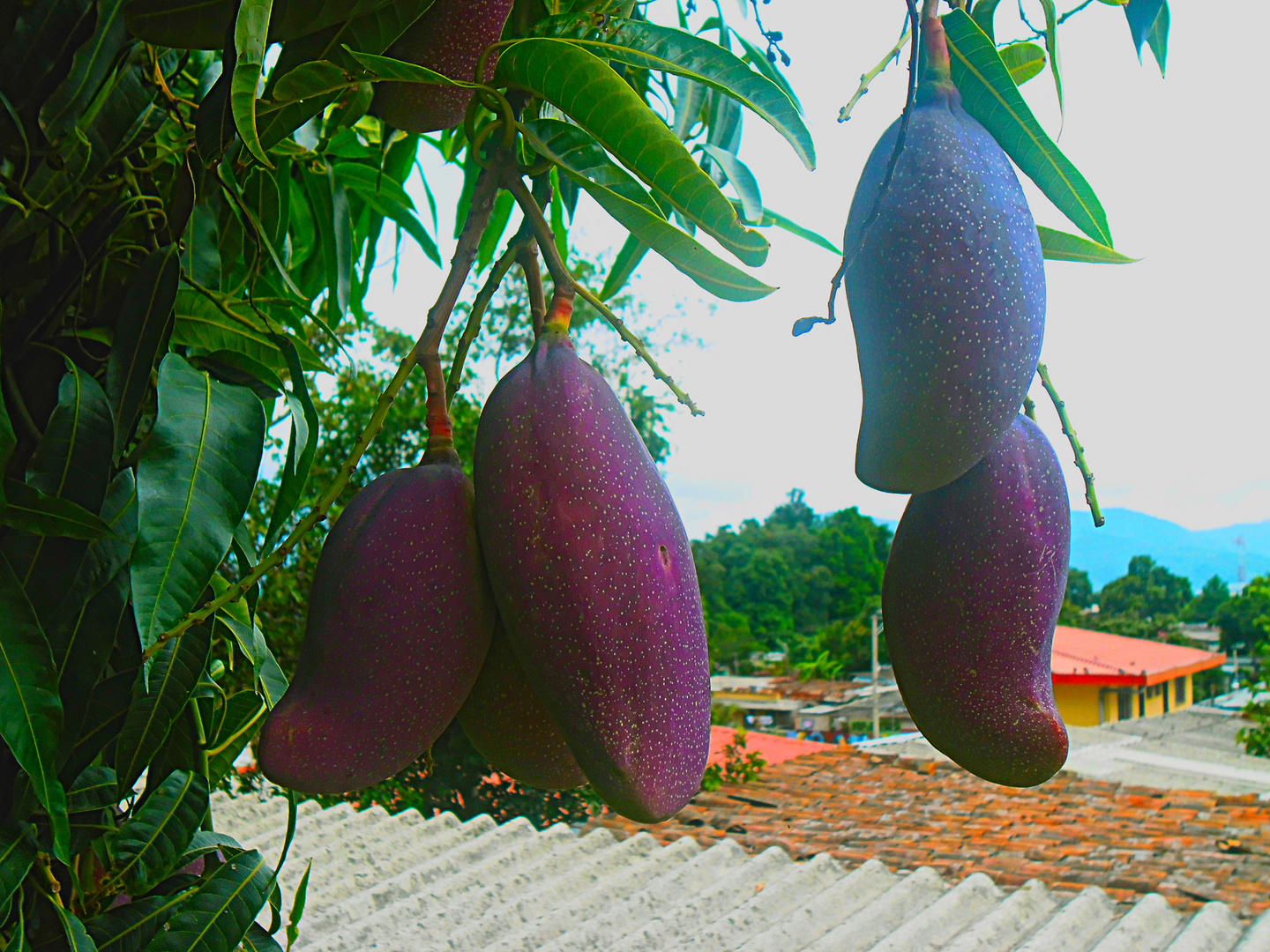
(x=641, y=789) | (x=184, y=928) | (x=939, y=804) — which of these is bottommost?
(x=939, y=804)

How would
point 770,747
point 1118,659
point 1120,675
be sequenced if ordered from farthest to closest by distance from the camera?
A: 1. point 1118,659
2. point 1120,675
3. point 770,747

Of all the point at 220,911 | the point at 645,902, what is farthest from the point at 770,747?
the point at 220,911

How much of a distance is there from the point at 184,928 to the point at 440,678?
341mm

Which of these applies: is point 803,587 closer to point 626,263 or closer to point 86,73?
point 626,263

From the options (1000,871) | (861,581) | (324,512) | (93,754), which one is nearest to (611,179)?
(324,512)

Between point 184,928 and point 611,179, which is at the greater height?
point 611,179

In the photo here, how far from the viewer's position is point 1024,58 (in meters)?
0.39

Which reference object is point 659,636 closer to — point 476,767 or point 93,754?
point 93,754

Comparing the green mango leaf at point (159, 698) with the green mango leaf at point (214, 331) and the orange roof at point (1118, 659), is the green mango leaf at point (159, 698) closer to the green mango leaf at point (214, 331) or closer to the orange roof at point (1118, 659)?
the green mango leaf at point (214, 331)

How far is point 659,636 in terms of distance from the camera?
297 mm

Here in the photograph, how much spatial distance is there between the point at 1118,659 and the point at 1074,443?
16860 millimetres

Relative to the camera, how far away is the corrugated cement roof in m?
3.71

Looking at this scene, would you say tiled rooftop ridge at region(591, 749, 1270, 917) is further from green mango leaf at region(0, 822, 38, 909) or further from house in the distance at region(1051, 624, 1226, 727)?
house in the distance at region(1051, 624, 1226, 727)

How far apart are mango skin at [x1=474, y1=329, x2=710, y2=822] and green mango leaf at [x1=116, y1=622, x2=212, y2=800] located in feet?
0.88
